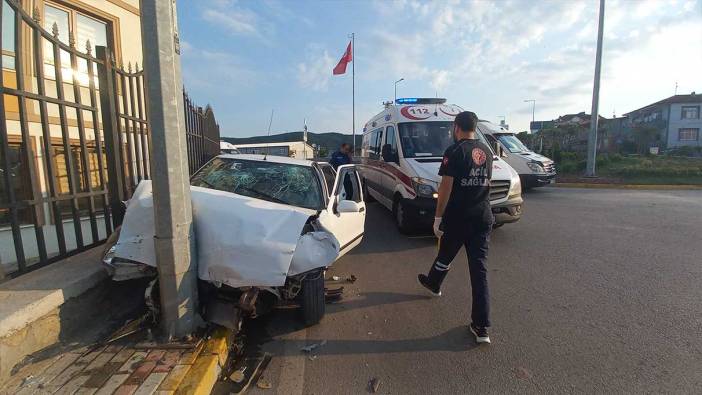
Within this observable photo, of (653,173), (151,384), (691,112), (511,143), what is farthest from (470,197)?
(691,112)

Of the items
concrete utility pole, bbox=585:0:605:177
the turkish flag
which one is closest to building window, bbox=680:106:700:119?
concrete utility pole, bbox=585:0:605:177

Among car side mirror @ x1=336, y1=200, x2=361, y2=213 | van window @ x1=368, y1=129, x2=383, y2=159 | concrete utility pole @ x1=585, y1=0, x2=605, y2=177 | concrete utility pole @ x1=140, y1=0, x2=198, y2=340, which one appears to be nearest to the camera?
concrete utility pole @ x1=140, y1=0, x2=198, y2=340

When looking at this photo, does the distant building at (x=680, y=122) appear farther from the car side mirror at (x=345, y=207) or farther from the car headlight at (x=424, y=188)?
the car side mirror at (x=345, y=207)

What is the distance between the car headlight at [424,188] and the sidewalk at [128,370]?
435 cm

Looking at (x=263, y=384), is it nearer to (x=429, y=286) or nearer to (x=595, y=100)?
(x=429, y=286)

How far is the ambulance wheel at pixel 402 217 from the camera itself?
23.2 feet

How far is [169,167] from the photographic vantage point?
116 inches

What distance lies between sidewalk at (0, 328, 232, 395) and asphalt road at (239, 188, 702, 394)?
0.46 metres

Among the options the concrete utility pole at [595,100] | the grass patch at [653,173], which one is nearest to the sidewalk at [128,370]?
the grass patch at [653,173]

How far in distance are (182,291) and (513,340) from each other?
2886 mm

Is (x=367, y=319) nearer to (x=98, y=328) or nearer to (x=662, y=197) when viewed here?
(x=98, y=328)

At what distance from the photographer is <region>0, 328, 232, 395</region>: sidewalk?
2.54 m

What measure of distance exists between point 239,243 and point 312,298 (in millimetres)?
961

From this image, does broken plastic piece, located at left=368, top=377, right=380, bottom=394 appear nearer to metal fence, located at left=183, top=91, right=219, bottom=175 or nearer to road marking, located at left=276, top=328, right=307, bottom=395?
road marking, located at left=276, top=328, right=307, bottom=395
